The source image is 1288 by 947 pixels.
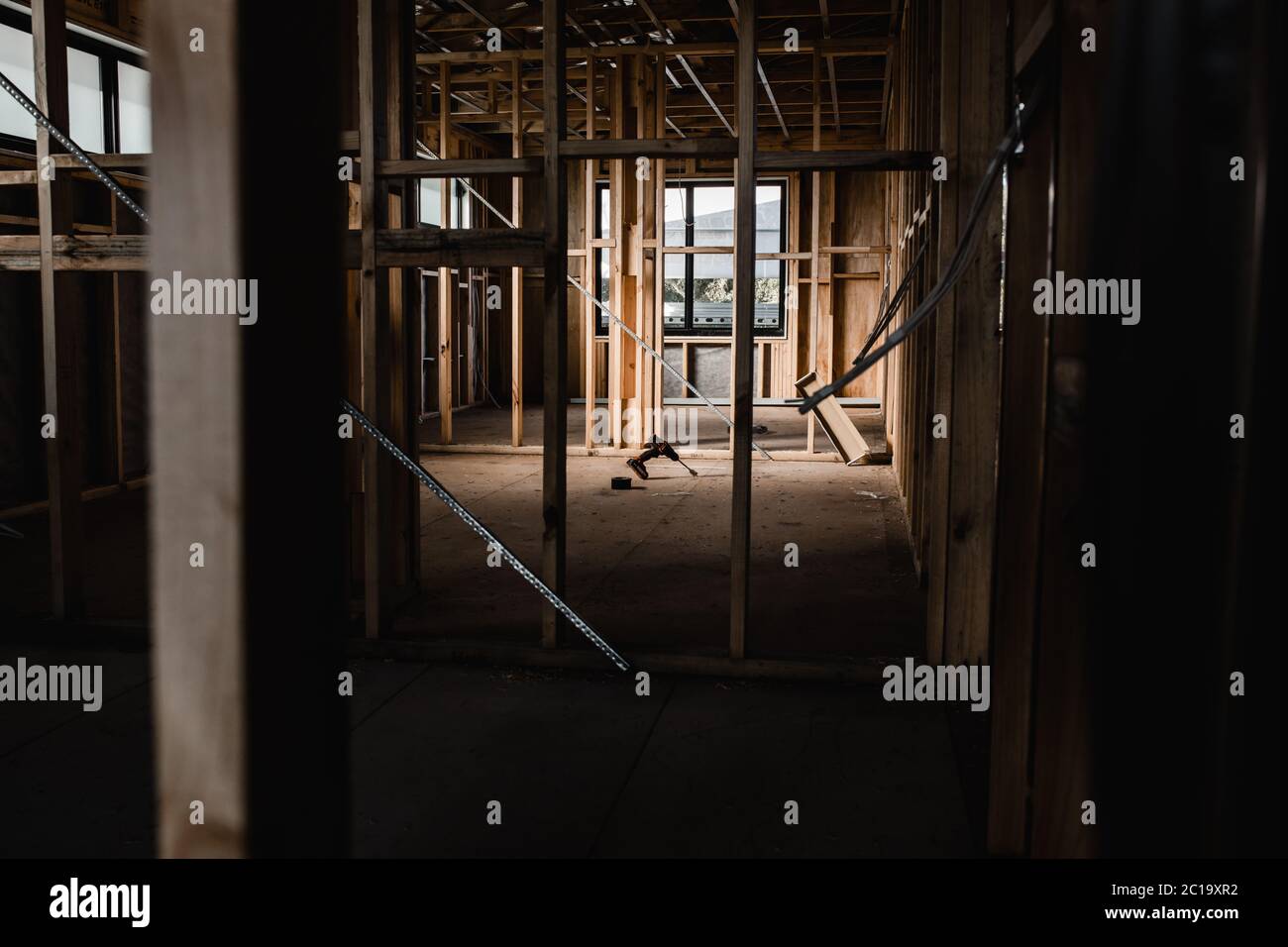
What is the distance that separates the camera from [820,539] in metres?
5.85

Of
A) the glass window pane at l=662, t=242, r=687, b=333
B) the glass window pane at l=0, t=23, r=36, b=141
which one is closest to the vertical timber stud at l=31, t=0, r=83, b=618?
the glass window pane at l=0, t=23, r=36, b=141

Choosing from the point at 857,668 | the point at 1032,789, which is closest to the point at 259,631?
the point at 1032,789

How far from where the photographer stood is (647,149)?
11.9 ft

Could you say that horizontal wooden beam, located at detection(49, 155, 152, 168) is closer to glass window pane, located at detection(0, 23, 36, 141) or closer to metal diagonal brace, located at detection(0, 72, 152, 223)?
metal diagonal brace, located at detection(0, 72, 152, 223)

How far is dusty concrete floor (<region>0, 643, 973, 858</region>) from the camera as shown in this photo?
2459 millimetres

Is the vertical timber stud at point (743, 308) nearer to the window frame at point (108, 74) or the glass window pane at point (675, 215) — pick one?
the window frame at point (108, 74)

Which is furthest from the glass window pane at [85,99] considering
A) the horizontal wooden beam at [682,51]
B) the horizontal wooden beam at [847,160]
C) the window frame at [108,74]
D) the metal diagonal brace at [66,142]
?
the horizontal wooden beam at [847,160]

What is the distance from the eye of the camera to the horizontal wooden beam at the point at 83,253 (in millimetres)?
3895

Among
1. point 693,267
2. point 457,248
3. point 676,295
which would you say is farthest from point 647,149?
point 676,295

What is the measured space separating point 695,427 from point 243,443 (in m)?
10.4

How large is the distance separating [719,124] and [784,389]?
11.6ft

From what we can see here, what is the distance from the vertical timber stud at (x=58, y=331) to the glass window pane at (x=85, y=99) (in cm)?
291

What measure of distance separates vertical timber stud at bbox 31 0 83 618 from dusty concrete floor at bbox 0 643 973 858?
0.45 m

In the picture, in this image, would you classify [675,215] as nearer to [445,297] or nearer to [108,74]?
[445,297]
